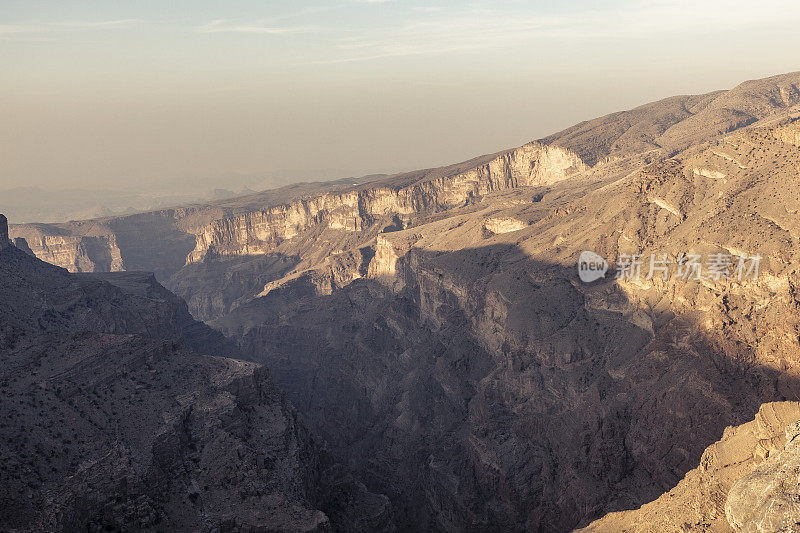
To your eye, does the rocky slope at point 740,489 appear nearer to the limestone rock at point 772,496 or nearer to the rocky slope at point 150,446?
the limestone rock at point 772,496

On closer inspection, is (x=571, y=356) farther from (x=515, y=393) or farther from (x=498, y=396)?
(x=498, y=396)

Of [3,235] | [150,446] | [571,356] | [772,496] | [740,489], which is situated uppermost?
[3,235]

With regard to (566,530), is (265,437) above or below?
above

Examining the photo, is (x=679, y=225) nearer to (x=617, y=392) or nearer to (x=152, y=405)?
(x=617, y=392)

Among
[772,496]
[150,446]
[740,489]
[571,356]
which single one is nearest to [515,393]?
[571,356]

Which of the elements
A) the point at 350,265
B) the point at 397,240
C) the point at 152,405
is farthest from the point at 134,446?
the point at 350,265

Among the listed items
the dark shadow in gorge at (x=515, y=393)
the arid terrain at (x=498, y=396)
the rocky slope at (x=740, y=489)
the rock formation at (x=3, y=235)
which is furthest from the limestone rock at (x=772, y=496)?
the rock formation at (x=3, y=235)
